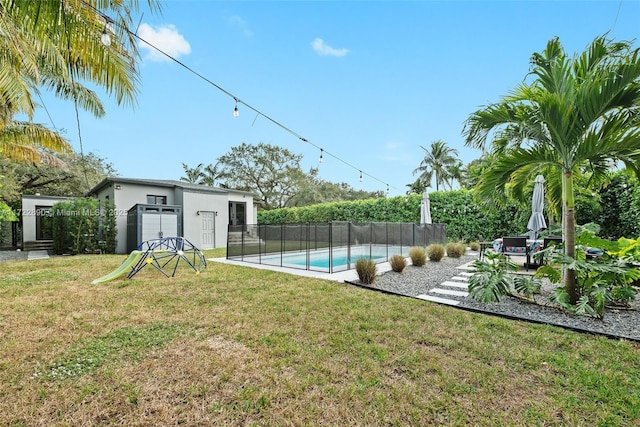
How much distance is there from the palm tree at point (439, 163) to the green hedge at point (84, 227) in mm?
25719

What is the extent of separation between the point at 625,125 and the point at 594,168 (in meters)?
1.07

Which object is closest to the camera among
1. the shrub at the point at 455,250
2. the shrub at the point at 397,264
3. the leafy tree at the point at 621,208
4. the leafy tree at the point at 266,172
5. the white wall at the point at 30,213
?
the shrub at the point at 397,264

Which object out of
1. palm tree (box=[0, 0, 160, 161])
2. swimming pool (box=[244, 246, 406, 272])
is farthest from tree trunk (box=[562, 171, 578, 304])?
palm tree (box=[0, 0, 160, 161])

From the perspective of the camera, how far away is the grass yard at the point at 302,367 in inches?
87.6

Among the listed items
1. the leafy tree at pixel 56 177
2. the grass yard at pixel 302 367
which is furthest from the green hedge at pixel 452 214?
the leafy tree at pixel 56 177

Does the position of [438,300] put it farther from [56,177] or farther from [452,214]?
[56,177]

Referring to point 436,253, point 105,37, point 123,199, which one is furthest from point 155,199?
point 436,253

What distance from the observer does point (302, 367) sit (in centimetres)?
290

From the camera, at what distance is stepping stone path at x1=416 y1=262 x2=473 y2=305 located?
5.18 meters

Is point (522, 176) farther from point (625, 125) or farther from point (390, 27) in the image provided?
point (390, 27)

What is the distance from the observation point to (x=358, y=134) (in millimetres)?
17812

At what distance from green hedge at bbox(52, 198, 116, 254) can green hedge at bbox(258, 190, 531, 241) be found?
40.0ft

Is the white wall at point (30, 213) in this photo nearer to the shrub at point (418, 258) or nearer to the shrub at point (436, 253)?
the shrub at point (418, 258)

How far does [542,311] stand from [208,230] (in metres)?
15.3
